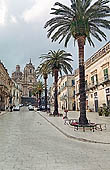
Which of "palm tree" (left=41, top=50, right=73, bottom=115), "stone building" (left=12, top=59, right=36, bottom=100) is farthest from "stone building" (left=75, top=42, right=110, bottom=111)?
"stone building" (left=12, top=59, right=36, bottom=100)

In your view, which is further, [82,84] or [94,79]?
[94,79]

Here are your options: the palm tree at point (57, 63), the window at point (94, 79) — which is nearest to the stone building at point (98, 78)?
the window at point (94, 79)

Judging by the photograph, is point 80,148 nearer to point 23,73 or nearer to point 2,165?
point 2,165

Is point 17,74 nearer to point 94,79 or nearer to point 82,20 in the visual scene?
point 94,79

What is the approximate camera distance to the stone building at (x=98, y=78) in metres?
30.3

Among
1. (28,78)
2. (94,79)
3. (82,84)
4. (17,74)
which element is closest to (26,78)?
(28,78)

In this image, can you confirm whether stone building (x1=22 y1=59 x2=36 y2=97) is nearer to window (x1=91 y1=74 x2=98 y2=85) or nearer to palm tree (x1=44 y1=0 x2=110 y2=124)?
window (x1=91 y1=74 x2=98 y2=85)

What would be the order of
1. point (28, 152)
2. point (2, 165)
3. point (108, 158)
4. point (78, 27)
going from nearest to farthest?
point (2, 165) < point (108, 158) < point (28, 152) < point (78, 27)

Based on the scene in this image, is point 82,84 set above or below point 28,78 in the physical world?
below

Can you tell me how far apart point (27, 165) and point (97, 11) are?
534 inches

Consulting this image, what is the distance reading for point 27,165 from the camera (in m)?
5.73

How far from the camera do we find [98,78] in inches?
1357

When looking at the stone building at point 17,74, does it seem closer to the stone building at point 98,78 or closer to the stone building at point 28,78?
the stone building at point 28,78

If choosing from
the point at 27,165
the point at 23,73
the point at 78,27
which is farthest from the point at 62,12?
the point at 23,73
